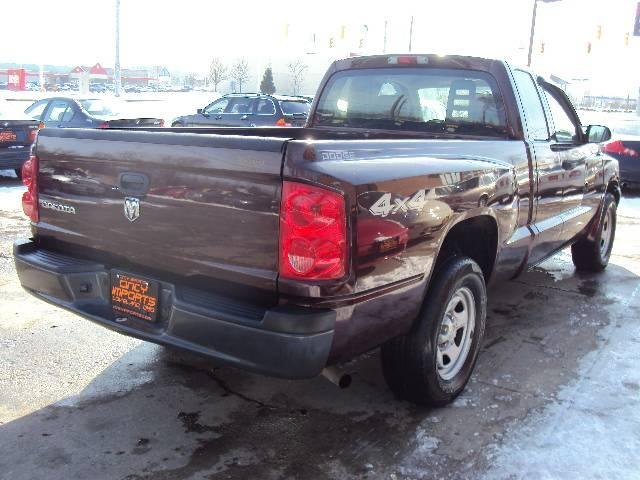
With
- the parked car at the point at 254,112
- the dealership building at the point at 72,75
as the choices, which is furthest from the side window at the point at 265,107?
the dealership building at the point at 72,75

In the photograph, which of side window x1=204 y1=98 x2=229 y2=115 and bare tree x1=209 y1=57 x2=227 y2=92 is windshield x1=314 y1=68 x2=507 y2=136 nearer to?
side window x1=204 y1=98 x2=229 y2=115

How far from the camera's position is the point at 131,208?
3.04 m

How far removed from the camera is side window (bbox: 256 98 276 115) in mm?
15141

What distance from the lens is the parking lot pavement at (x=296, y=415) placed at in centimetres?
297

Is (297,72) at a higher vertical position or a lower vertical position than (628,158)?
higher

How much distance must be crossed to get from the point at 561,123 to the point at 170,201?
140 inches

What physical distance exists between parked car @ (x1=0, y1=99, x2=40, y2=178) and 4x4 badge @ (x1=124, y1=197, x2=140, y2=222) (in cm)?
818

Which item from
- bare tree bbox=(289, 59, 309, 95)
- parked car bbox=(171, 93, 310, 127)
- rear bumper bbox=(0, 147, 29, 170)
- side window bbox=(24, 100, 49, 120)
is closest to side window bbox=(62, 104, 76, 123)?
side window bbox=(24, 100, 49, 120)

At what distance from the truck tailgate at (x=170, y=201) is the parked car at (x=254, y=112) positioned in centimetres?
1128

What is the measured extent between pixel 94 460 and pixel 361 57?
A: 3.43 meters

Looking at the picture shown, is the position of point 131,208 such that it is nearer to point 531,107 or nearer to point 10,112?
point 531,107

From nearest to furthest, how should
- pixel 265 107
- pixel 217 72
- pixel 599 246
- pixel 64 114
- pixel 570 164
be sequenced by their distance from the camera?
pixel 570 164, pixel 599 246, pixel 64 114, pixel 265 107, pixel 217 72

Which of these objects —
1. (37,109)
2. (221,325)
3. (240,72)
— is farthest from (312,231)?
(240,72)

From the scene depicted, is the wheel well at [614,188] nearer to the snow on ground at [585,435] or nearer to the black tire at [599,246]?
the black tire at [599,246]
